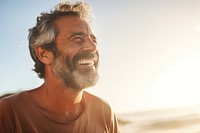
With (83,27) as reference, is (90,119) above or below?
below

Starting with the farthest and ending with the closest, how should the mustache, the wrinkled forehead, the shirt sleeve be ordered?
the wrinkled forehead < the mustache < the shirt sleeve

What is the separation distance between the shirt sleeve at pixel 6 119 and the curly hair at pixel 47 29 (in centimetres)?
49

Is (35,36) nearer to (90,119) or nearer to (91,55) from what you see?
(91,55)

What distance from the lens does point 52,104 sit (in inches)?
80.2

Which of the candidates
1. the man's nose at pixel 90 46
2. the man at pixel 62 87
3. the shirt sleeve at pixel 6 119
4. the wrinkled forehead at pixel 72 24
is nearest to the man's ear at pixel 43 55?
the man at pixel 62 87

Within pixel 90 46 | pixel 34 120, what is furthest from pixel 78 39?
pixel 34 120

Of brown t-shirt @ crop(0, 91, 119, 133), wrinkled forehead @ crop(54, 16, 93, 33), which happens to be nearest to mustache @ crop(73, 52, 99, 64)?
wrinkled forehead @ crop(54, 16, 93, 33)

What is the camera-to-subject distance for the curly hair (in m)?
2.21

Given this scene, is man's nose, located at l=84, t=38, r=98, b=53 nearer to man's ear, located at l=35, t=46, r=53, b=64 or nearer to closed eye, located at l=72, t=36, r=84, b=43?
closed eye, located at l=72, t=36, r=84, b=43

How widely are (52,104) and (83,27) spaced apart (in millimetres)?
520

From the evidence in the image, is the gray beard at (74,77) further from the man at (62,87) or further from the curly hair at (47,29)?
the curly hair at (47,29)

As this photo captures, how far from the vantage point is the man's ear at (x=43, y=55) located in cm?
220

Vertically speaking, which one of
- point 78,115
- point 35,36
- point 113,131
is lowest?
point 113,131

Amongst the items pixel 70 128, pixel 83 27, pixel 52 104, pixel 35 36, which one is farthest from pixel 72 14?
pixel 70 128
